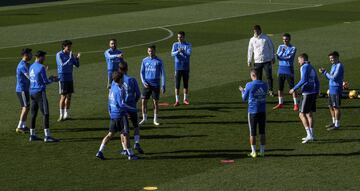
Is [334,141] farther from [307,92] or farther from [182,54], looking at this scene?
[182,54]

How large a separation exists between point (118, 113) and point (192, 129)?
4.16m

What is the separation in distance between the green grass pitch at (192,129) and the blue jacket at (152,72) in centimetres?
122

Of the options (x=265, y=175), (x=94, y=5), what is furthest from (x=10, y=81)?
(x=94, y=5)

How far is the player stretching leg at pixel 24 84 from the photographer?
22.7 m

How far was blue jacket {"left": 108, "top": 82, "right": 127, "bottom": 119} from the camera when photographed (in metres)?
19.2

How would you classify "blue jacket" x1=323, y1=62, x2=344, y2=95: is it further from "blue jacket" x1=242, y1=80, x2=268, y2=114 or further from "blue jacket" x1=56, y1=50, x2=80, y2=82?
"blue jacket" x1=56, y1=50, x2=80, y2=82

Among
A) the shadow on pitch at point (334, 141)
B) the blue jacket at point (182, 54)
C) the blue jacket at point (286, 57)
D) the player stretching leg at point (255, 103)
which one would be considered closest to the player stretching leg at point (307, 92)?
the shadow on pitch at point (334, 141)

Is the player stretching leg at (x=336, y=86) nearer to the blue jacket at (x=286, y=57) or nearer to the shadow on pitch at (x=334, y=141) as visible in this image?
the shadow on pitch at (x=334, y=141)

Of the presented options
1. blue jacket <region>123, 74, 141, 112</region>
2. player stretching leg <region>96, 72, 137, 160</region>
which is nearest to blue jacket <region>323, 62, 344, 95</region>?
blue jacket <region>123, 74, 141, 112</region>

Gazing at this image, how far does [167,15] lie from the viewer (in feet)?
183

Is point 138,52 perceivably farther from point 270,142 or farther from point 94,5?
point 94,5

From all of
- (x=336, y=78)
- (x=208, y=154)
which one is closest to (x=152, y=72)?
(x=208, y=154)

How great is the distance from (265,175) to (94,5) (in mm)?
47136

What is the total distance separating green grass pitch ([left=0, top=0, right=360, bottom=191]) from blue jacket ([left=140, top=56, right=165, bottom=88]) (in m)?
1.22
